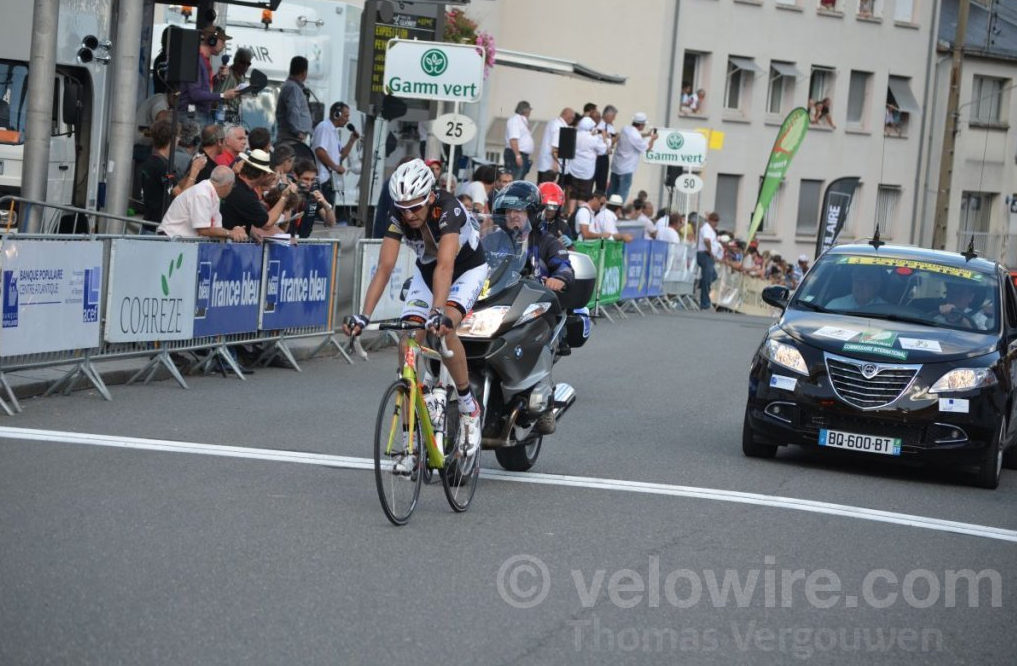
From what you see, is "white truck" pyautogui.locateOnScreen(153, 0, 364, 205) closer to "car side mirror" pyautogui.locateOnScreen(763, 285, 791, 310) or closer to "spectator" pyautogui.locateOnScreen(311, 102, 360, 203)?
"spectator" pyautogui.locateOnScreen(311, 102, 360, 203)

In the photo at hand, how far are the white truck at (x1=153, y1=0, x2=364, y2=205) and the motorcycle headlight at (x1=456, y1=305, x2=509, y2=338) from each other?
1443cm

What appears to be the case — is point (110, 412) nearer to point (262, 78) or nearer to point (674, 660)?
point (674, 660)

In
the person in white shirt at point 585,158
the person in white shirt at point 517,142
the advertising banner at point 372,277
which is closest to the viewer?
the advertising banner at point 372,277

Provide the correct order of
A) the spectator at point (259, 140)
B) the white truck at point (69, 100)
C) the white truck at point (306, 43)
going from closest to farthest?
the spectator at point (259, 140) < the white truck at point (69, 100) < the white truck at point (306, 43)

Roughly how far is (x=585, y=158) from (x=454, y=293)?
2041 centimetres

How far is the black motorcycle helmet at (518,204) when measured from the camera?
1135cm

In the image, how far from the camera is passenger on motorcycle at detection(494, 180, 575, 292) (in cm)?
1134

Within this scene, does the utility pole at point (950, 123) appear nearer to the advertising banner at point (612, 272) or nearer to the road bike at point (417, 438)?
the advertising banner at point (612, 272)

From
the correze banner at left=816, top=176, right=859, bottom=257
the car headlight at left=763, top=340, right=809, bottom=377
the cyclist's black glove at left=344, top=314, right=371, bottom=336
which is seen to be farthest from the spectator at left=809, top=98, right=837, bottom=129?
the cyclist's black glove at left=344, top=314, right=371, bottom=336

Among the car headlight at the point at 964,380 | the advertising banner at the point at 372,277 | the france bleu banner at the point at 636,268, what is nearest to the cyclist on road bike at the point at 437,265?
the car headlight at the point at 964,380

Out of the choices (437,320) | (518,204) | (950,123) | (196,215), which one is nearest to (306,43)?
(196,215)

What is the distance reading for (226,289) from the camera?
1463 cm

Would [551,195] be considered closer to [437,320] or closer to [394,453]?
[437,320]

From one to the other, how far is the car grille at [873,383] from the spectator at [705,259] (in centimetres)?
2296
